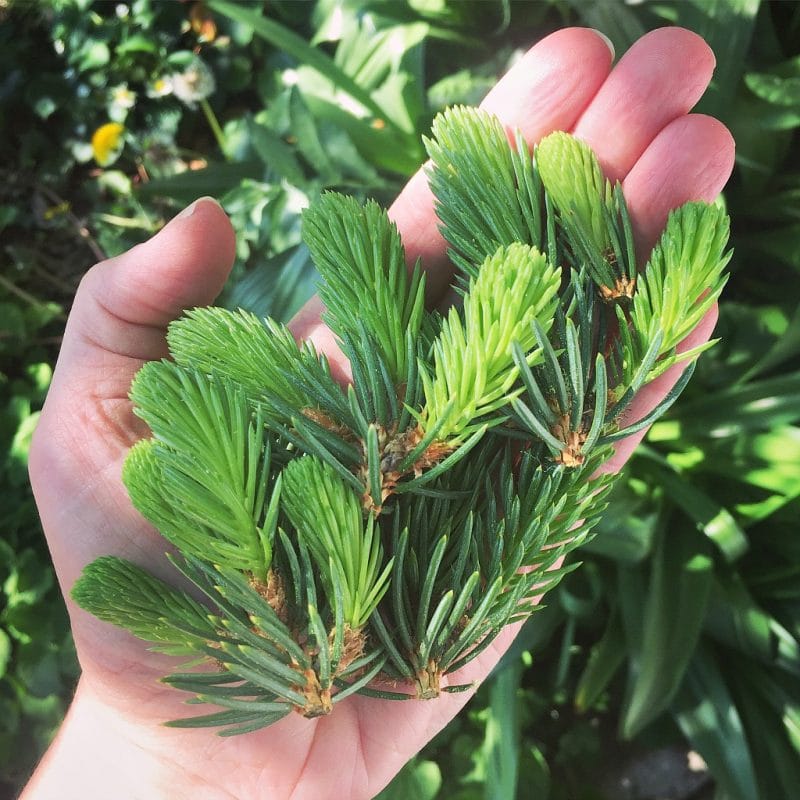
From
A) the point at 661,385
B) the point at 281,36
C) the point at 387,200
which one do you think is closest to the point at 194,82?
the point at 281,36

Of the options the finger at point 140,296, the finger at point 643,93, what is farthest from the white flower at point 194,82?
the finger at point 643,93

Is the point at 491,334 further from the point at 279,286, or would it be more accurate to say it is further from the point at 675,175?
the point at 279,286

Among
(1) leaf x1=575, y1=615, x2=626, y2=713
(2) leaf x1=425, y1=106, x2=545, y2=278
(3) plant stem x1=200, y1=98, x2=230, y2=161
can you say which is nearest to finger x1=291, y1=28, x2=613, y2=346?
(2) leaf x1=425, y1=106, x2=545, y2=278

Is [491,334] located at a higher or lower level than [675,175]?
higher

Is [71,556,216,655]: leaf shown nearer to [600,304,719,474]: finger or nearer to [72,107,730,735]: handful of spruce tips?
[72,107,730,735]: handful of spruce tips

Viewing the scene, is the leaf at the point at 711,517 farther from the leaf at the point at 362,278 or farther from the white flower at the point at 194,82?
the white flower at the point at 194,82

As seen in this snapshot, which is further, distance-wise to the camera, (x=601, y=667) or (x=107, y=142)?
(x=107, y=142)
